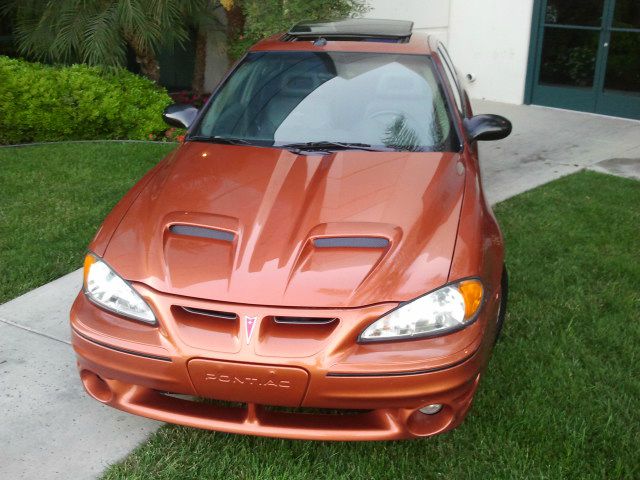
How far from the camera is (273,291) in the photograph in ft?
8.37

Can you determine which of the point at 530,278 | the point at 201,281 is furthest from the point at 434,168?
the point at 530,278

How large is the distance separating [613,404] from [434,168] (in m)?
1.35

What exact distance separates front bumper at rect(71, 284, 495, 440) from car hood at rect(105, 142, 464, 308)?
10cm

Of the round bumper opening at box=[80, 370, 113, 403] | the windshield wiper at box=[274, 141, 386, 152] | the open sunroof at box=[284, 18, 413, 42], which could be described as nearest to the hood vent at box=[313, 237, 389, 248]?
the windshield wiper at box=[274, 141, 386, 152]

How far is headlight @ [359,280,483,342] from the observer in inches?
99.1

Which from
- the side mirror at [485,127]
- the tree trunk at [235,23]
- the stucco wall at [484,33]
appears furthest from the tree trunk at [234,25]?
the side mirror at [485,127]

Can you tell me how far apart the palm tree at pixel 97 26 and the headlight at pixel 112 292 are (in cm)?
600

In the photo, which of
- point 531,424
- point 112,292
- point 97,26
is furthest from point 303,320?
point 97,26

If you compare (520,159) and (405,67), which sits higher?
(405,67)

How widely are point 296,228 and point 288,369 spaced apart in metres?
0.64

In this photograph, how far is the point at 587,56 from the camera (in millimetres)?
9898

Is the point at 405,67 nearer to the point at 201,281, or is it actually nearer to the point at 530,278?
the point at 530,278

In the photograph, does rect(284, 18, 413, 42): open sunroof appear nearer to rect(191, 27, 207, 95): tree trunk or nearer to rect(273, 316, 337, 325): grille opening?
rect(273, 316, 337, 325): grille opening

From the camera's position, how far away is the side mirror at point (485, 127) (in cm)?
380
